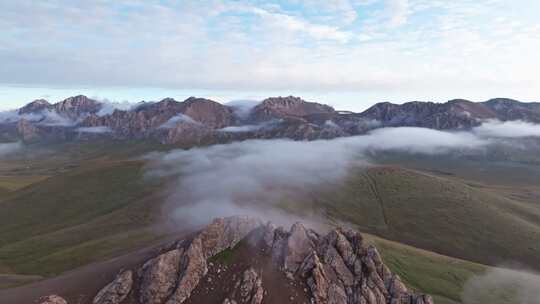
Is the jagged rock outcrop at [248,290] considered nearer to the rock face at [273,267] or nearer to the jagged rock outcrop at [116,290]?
the rock face at [273,267]

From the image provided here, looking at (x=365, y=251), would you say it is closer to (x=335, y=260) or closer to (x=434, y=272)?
(x=335, y=260)

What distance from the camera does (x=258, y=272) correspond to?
261ft

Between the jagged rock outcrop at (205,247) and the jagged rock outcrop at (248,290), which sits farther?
the jagged rock outcrop at (205,247)

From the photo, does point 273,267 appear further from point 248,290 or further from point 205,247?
point 205,247

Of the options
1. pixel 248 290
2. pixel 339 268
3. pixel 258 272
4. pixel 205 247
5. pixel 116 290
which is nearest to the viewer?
pixel 116 290

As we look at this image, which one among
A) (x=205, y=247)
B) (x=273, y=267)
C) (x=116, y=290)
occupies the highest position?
(x=205, y=247)

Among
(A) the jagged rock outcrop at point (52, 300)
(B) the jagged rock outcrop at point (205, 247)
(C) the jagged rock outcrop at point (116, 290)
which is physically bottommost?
(A) the jagged rock outcrop at point (52, 300)

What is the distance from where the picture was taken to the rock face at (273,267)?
7531cm

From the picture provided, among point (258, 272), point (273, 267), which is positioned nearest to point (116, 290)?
point (258, 272)

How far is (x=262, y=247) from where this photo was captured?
8662 centimetres

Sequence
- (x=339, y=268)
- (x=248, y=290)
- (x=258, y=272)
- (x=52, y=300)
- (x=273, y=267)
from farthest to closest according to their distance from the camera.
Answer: (x=339, y=268), (x=273, y=267), (x=258, y=272), (x=248, y=290), (x=52, y=300)

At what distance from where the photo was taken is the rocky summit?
75.1 m

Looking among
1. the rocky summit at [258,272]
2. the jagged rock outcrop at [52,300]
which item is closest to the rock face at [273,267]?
the rocky summit at [258,272]

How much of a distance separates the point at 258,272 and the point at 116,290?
25.8 m
